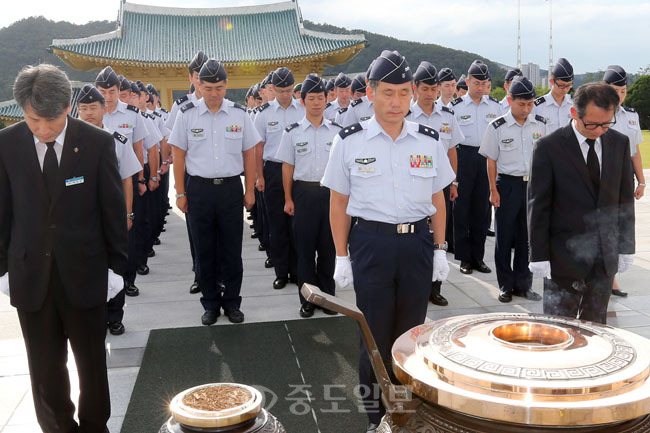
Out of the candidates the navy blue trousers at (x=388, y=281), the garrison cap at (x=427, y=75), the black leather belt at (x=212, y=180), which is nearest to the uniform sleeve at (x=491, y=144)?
the garrison cap at (x=427, y=75)

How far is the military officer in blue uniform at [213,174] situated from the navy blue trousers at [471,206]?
8.29 ft

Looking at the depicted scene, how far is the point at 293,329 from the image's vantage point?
4.71m

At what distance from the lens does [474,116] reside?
6723 mm

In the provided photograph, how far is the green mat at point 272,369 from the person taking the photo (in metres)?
3.33

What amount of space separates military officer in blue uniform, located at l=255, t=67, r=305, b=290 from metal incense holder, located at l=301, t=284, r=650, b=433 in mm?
4447

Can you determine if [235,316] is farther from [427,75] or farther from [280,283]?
[427,75]

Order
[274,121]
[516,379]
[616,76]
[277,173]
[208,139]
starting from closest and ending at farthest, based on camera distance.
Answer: [516,379] < [208,139] < [616,76] < [277,173] < [274,121]

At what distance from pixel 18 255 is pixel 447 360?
81.2 inches

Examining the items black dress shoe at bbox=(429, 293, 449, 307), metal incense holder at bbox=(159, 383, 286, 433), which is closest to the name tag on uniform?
metal incense holder at bbox=(159, 383, 286, 433)

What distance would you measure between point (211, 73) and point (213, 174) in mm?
767

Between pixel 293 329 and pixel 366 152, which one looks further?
pixel 293 329

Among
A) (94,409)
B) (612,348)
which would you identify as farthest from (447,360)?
(94,409)

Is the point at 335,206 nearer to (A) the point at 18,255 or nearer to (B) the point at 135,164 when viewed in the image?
(A) the point at 18,255

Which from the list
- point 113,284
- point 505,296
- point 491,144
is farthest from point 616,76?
point 113,284
